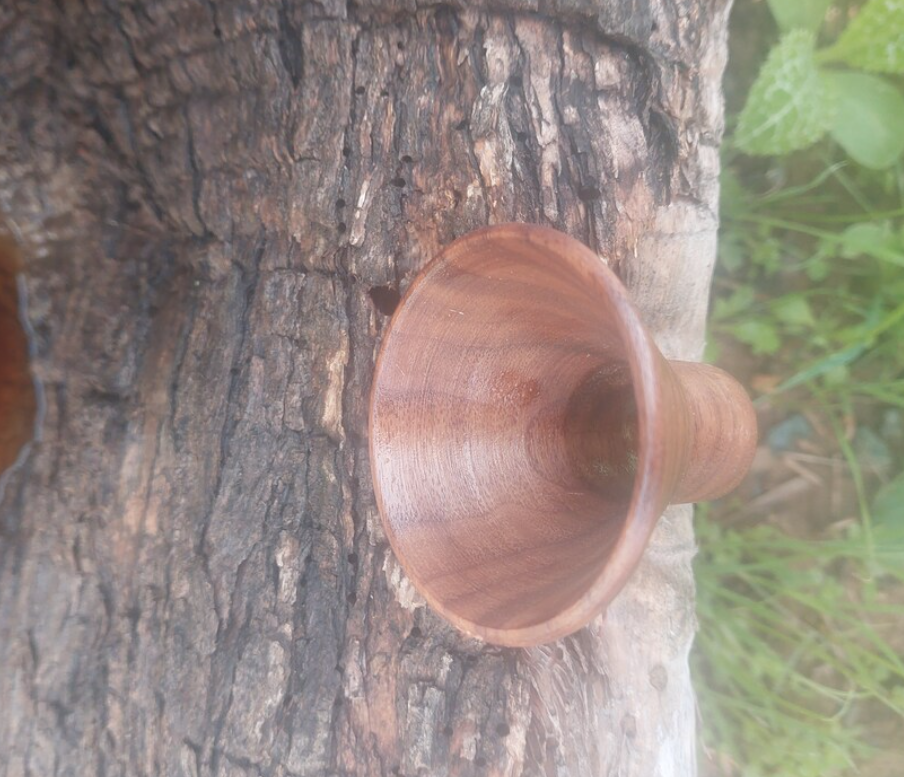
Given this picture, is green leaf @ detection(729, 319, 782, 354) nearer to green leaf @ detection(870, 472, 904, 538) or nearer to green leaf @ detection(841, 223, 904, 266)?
green leaf @ detection(841, 223, 904, 266)

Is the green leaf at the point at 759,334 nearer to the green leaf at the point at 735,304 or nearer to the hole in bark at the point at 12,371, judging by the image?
the green leaf at the point at 735,304

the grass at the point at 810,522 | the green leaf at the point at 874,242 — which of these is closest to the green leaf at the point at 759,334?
the grass at the point at 810,522

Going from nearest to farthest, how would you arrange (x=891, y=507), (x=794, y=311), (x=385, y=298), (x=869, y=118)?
1. (x=385, y=298)
2. (x=869, y=118)
3. (x=891, y=507)
4. (x=794, y=311)

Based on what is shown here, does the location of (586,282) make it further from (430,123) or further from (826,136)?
(826,136)

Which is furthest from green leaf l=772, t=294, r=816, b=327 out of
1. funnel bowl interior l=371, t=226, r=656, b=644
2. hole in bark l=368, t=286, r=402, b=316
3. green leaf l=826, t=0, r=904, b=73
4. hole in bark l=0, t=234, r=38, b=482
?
hole in bark l=0, t=234, r=38, b=482

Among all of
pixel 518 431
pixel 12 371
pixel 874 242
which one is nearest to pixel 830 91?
pixel 874 242

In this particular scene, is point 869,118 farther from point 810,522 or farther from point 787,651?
point 787,651

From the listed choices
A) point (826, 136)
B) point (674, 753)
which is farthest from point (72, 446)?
point (826, 136)
